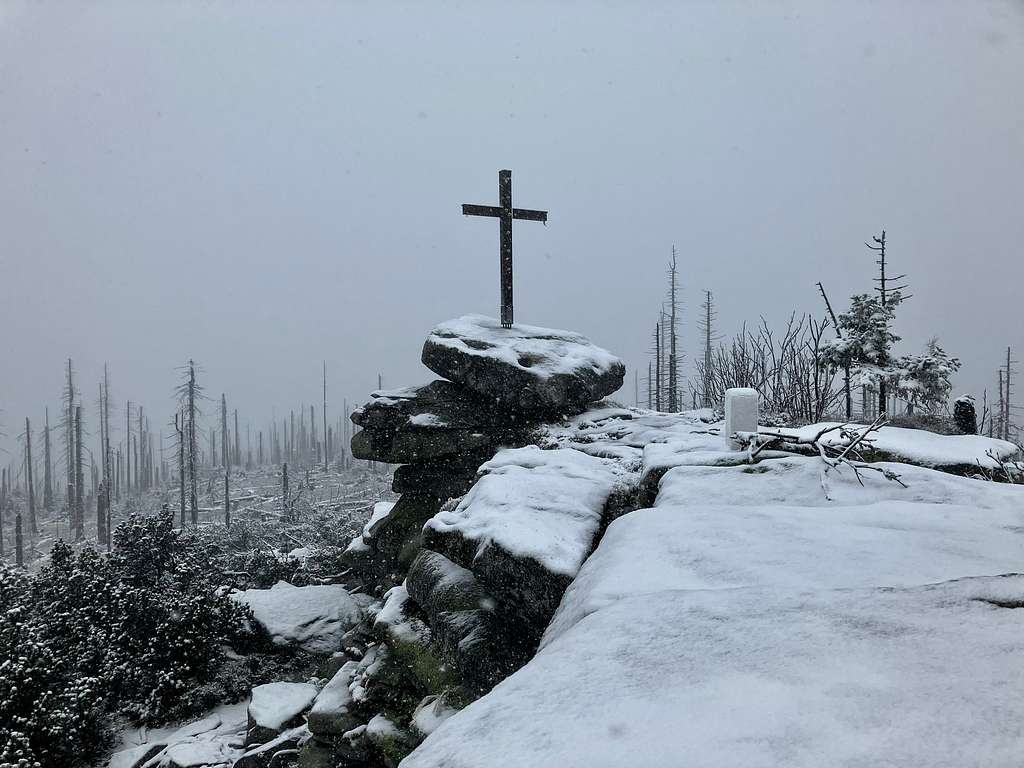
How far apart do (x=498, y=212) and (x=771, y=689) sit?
11282 millimetres

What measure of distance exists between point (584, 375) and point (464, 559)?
633cm

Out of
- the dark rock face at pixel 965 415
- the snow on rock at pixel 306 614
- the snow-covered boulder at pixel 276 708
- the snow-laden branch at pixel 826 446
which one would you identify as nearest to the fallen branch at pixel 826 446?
the snow-laden branch at pixel 826 446

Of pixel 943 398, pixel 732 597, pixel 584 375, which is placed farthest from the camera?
pixel 584 375

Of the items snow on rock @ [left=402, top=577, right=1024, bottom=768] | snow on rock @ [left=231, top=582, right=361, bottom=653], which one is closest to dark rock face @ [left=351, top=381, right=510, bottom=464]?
snow on rock @ [left=231, top=582, right=361, bottom=653]

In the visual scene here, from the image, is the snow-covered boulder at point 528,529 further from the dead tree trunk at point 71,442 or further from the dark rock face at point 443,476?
the dead tree trunk at point 71,442

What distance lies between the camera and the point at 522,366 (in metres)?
10.5

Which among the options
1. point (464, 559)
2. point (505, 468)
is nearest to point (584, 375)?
point (505, 468)

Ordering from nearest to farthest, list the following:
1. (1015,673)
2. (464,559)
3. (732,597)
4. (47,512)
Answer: (1015,673) → (732,597) → (464,559) → (47,512)

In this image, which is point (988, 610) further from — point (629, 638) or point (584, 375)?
point (584, 375)

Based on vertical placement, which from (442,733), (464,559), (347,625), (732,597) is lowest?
(347,625)

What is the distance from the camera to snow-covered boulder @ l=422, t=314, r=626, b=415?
10.3 m

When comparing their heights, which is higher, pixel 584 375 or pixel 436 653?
pixel 584 375

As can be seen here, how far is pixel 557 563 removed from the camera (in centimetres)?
436

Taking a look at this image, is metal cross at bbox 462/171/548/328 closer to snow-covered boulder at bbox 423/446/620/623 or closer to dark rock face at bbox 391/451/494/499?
dark rock face at bbox 391/451/494/499
